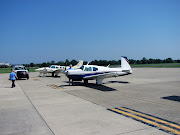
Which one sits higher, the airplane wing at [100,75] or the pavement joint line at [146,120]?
the airplane wing at [100,75]

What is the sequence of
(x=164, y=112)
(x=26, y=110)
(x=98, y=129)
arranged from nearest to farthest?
(x=98, y=129) → (x=164, y=112) → (x=26, y=110)

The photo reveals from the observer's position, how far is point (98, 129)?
5.64 m

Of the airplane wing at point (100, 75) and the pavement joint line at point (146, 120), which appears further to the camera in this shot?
the airplane wing at point (100, 75)

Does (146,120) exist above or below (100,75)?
below

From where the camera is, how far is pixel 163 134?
16.9 feet

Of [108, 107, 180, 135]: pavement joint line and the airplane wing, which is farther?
the airplane wing

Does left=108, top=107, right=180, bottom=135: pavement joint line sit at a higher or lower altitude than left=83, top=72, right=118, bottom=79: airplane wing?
lower

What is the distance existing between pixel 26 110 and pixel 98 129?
13.8ft

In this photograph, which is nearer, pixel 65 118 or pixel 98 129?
pixel 98 129

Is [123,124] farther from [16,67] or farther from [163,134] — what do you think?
[16,67]

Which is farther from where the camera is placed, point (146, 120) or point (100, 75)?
point (100, 75)

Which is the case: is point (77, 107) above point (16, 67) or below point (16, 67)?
below

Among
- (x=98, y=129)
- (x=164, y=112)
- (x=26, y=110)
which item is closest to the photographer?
(x=98, y=129)

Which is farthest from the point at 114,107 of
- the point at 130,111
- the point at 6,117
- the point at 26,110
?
the point at 6,117
